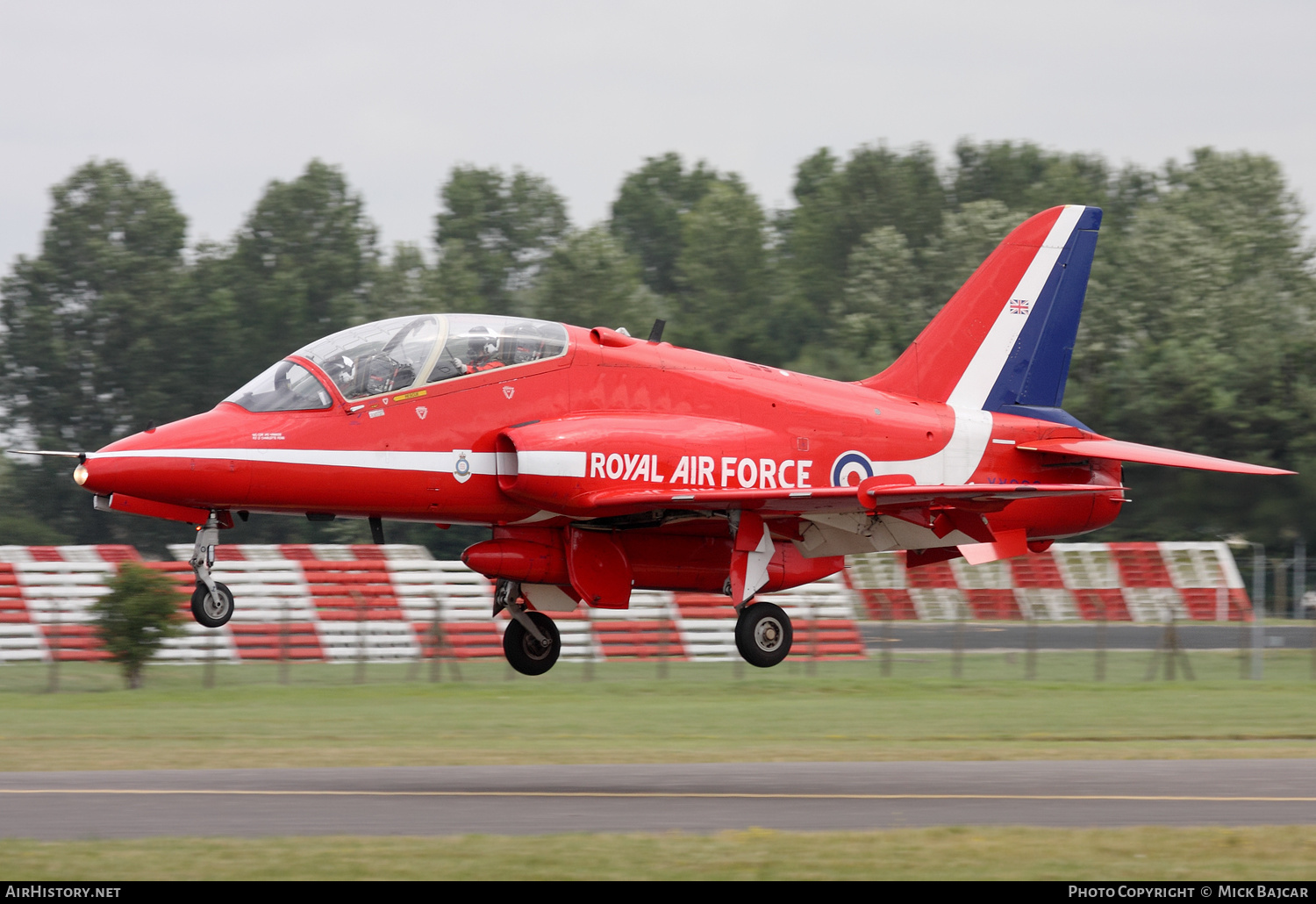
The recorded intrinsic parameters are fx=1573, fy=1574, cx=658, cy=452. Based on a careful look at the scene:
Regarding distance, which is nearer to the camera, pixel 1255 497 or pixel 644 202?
pixel 1255 497

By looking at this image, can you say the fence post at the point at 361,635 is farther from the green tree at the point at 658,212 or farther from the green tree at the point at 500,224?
the green tree at the point at 658,212

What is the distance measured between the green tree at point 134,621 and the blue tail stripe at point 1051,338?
1843cm

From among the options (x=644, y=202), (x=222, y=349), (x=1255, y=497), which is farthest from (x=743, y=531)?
(x=644, y=202)

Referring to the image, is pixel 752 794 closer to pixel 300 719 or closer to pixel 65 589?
pixel 300 719

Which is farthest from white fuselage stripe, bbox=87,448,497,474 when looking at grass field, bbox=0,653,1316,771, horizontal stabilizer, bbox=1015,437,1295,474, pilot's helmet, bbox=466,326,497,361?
horizontal stabilizer, bbox=1015,437,1295,474

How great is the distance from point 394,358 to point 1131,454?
9.38 m

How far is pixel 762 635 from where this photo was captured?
18.7m

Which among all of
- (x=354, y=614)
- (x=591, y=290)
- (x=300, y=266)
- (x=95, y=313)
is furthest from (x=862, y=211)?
(x=354, y=614)

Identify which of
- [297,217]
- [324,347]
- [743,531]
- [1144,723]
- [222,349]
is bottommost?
[1144,723]

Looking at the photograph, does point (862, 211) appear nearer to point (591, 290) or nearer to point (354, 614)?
point (591, 290)

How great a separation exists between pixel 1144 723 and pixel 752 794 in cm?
1150

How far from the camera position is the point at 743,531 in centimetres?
1834

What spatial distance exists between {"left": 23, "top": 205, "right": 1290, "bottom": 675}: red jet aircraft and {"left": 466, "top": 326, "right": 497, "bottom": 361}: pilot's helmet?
3cm

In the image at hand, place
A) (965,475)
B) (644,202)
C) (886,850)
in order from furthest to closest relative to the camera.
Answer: (644,202)
(965,475)
(886,850)
